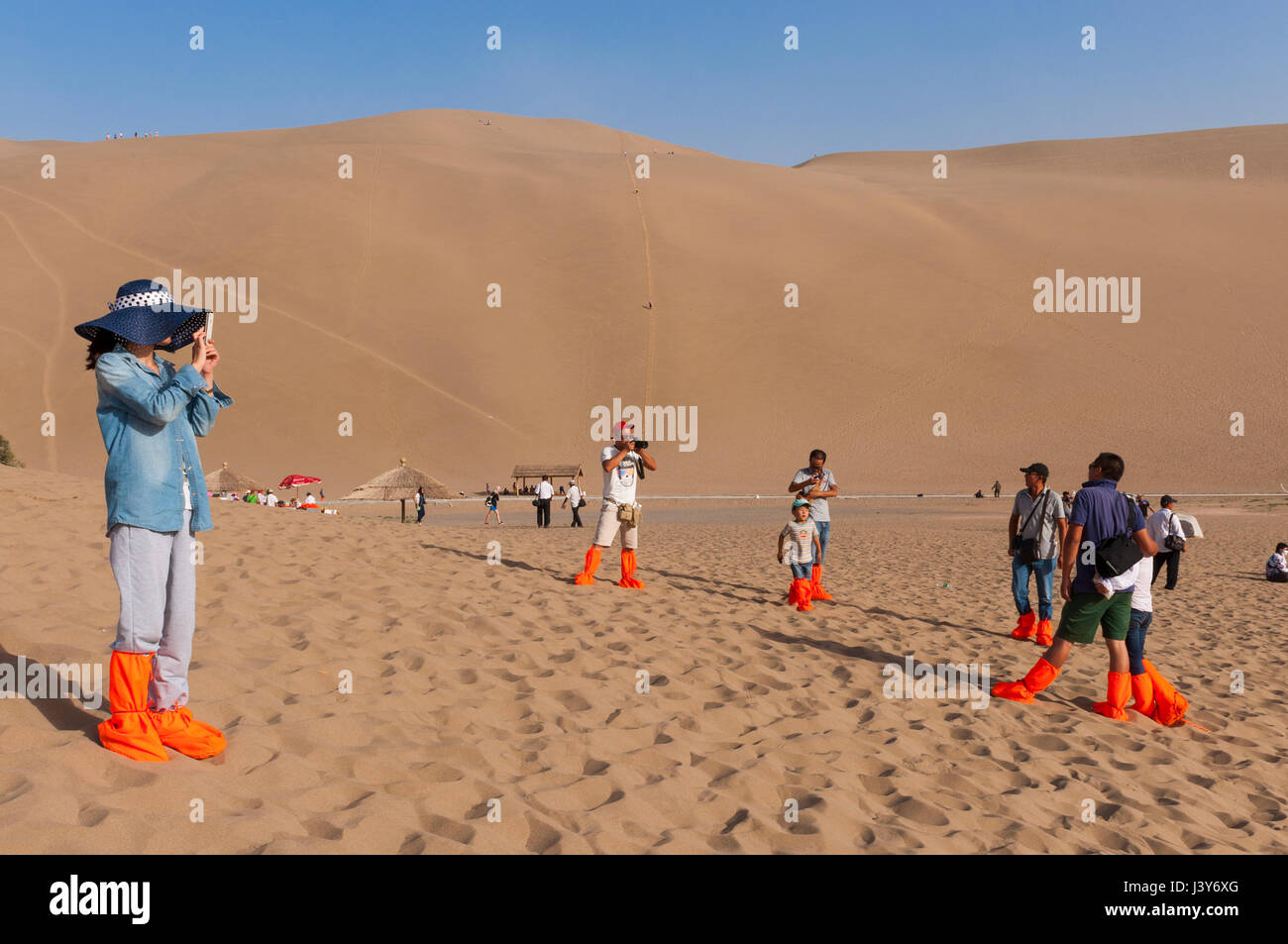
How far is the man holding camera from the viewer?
31.7ft

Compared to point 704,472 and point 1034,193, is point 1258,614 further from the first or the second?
point 1034,193

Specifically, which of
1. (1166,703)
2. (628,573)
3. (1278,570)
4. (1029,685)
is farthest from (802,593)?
(1278,570)

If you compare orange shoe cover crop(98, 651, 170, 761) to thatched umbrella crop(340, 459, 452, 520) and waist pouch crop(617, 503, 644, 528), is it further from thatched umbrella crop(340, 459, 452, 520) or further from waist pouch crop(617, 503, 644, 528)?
thatched umbrella crop(340, 459, 452, 520)

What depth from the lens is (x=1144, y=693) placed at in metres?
6.25

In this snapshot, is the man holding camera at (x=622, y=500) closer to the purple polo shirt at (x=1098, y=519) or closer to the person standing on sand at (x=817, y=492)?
the person standing on sand at (x=817, y=492)

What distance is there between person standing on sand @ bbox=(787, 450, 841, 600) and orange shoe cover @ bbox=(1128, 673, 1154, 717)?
367cm

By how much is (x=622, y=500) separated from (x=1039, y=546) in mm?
4059

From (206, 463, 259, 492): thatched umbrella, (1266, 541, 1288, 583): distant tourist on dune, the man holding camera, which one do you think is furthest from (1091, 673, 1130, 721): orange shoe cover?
(206, 463, 259, 492): thatched umbrella

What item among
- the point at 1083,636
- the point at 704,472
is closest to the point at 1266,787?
the point at 1083,636

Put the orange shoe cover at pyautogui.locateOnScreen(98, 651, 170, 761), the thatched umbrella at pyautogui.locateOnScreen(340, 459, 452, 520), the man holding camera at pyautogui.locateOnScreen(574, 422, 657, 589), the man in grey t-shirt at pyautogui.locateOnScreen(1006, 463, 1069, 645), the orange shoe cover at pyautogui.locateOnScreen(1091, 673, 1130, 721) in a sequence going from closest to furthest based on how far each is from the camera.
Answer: the orange shoe cover at pyautogui.locateOnScreen(98, 651, 170, 761), the orange shoe cover at pyautogui.locateOnScreen(1091, 673, 1130, 721), the man in grey t-shirt at pyautogui.locateOnScreen(1006, 463, 1069, 645), the man holding camera at pyautogui.locateOnScreen(574, 422, 657, 589), the thatched umbrella at pyautogui.locateOnScreen(340, 459, 452, 520)

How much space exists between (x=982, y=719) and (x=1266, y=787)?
1.51m

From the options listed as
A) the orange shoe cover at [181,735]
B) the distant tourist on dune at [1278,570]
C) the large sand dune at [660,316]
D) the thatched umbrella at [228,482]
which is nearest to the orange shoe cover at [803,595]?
the orange shoe cover at [181,735]

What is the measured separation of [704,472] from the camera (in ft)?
167
